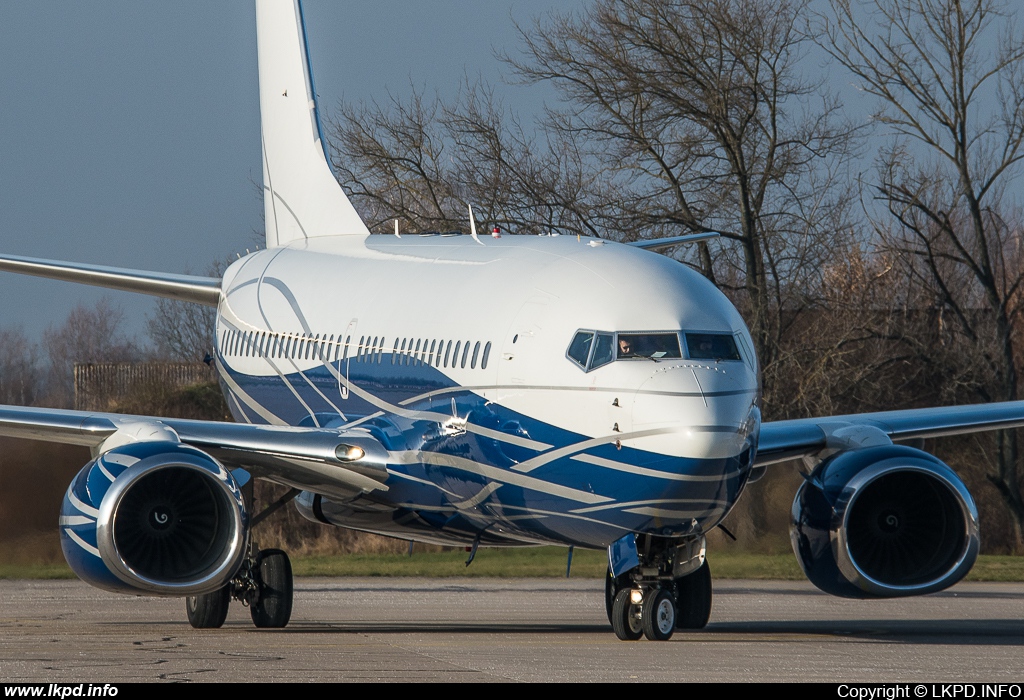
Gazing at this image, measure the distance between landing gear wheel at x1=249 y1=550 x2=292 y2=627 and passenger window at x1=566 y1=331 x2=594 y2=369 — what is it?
17.3 ft

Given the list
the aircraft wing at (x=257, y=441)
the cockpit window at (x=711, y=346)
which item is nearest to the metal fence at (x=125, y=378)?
the aircraft wing at (x=257, y=441)

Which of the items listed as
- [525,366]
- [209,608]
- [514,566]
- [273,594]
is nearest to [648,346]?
[525,366]

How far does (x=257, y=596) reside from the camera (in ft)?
58.8

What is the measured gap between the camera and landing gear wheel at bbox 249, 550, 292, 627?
17.8m

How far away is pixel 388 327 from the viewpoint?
1759 centimetres

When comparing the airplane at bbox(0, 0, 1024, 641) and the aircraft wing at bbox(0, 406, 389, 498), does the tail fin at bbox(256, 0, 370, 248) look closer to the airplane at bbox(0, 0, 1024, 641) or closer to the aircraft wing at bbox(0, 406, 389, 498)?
the airplane at bbox(0, 0, 1024, 641)

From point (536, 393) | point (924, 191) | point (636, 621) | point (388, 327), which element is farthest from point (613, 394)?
point (924, 191)

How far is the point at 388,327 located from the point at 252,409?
4.55m

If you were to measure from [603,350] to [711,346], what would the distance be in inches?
37.0

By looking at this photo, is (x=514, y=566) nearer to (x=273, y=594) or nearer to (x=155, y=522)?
(x=273, y=594)

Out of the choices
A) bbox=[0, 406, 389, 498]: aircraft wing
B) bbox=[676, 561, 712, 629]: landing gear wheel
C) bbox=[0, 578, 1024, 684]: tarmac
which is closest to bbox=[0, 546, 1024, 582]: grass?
bbox=[0, 578, 1024, 684]: tarmac

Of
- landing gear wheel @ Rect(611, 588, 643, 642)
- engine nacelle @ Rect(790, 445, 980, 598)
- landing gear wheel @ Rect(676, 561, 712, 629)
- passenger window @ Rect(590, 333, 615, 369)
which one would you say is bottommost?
landing gear wheel @ Rect(676, 561, 712, 629)

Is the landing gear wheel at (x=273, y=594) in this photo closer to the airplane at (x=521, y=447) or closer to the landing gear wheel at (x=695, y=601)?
the airplane at (x=521, y=447)

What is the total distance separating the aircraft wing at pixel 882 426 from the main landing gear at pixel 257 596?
542cm
